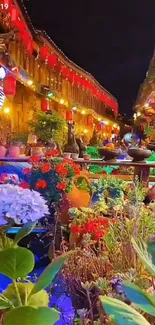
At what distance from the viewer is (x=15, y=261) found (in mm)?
1240

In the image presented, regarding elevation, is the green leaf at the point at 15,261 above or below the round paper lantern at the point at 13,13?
below

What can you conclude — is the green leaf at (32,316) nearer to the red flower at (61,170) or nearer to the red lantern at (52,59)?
the red flower at (61,170)

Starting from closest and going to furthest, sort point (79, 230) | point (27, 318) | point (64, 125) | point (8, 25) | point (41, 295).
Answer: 1. point (27, 318)
2. point (41, 295)
3. point (79, 230)
4. point (64, 125)
5. point (8, 25)

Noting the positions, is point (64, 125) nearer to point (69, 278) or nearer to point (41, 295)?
point (69, 278)

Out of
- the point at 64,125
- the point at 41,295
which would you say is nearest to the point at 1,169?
the point at 64,125

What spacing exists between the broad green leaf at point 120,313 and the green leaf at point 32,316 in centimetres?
34

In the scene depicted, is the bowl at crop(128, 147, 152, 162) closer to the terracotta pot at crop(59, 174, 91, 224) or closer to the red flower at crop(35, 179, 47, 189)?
the terracotta pot at crop(59, 174, 91, 224)

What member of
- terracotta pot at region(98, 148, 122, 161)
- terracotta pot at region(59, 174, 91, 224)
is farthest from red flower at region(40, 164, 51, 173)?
terracotta pot at region(98, 148, 122, 161)

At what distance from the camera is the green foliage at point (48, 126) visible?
8.47 metres

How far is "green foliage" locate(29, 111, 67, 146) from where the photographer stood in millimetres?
8469

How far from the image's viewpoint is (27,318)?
1.17m

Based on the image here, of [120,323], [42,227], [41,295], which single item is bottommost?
[42,227]

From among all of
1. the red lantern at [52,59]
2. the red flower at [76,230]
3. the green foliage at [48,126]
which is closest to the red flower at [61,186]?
the red flower at [76,230]

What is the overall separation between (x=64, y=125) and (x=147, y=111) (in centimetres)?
914
